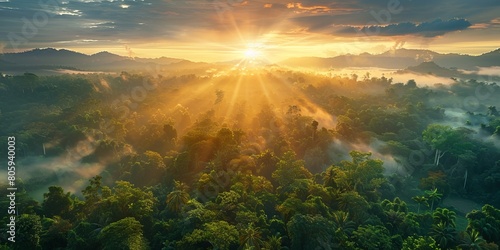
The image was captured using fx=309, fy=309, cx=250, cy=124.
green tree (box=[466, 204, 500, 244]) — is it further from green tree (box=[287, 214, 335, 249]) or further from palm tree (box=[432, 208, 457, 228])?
green tree (box=[287, 214, 335, 249])

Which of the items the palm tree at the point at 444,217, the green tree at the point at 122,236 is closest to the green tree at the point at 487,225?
the palm tree at the point at 444,217

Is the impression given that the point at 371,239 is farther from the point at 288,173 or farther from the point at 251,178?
the point at 251,178

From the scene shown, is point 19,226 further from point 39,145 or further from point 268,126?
point 268,126

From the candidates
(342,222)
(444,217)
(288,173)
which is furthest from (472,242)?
(288,173)

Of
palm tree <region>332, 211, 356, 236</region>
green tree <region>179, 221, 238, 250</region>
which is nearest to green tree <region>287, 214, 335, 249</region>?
palm tree <region>332, 211, 356, 236</region>

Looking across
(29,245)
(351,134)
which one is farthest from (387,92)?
(29,245)
